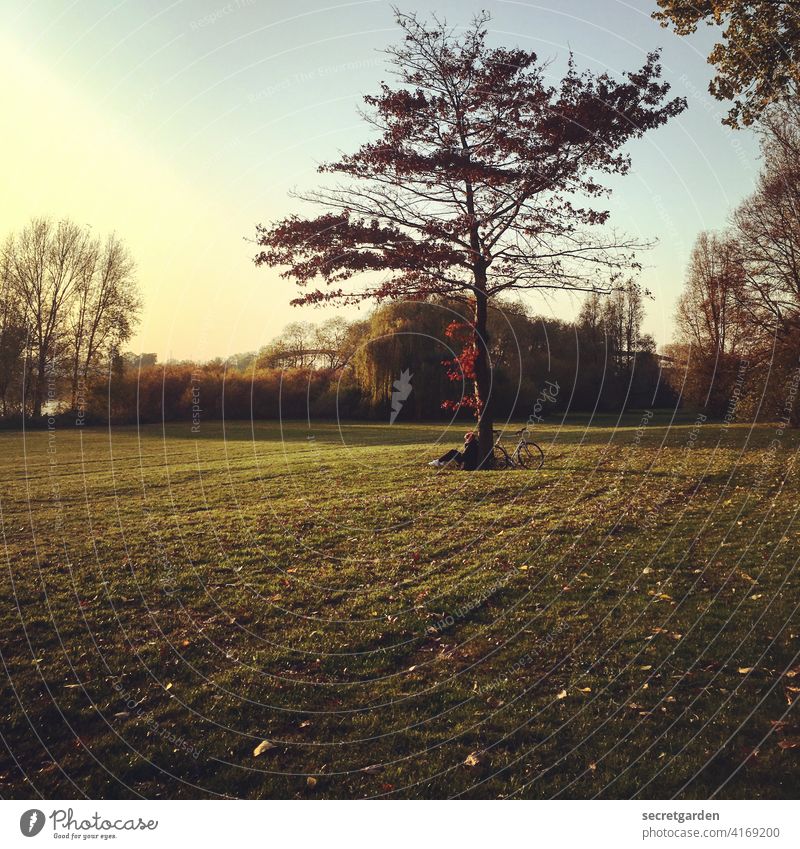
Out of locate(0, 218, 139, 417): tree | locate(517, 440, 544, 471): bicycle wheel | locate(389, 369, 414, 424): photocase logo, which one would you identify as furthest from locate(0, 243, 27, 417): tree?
locate(517, 440, 544, 471): bicycle wheel

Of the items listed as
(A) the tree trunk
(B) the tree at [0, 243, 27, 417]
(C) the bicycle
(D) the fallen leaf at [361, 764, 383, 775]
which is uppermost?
(B) the tree at [0, 243, 27, 417]

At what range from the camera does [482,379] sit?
Answer: 18594mm

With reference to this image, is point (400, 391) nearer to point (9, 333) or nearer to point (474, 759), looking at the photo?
point (9, 333)

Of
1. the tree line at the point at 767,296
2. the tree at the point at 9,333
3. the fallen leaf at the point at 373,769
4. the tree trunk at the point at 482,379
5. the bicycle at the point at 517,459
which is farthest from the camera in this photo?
the tree at the point at 9,333

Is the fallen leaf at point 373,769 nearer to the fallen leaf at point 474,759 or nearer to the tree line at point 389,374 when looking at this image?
the fallen leaf at point 474,759

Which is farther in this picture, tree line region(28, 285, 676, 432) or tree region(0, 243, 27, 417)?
tree line region(28, 285, 676, 432)

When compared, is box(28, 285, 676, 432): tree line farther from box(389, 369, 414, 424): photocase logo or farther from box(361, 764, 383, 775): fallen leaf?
box(361, 764, 383, 775): fallen leaf

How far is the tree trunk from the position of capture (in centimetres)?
1850

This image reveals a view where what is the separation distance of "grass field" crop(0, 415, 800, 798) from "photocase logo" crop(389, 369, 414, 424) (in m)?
26.8
